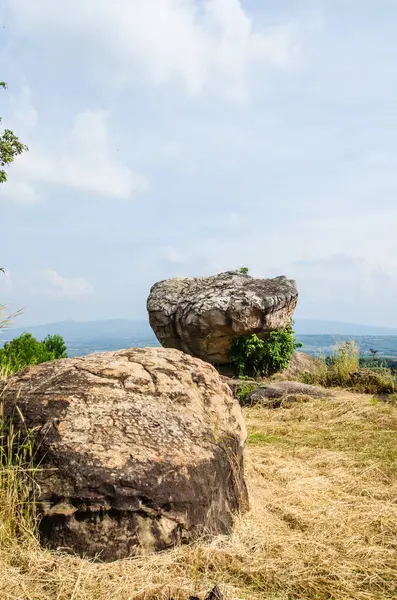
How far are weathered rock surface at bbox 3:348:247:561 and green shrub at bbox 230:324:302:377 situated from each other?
26.3 ft

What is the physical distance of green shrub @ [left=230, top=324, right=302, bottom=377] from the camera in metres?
12.6

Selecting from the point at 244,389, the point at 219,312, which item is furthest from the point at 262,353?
the point at 244,389

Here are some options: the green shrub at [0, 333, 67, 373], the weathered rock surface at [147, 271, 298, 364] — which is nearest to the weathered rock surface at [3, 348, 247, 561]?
the green shrub at [0, 333, 67, 373]

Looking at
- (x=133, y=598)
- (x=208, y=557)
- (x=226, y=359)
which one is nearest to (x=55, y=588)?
(x=133, y=598)

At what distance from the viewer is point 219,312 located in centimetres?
1232

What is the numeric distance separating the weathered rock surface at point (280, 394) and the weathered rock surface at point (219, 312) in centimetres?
Answer: 203

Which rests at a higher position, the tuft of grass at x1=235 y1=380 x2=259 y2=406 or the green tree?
the green tree

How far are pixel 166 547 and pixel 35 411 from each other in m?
1.32

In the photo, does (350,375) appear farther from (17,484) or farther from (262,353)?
(17,484)

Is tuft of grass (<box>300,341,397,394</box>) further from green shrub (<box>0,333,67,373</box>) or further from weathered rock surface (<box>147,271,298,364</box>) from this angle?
green shrub (<box>0,333,67,373</box>)

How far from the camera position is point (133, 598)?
9.29 ft

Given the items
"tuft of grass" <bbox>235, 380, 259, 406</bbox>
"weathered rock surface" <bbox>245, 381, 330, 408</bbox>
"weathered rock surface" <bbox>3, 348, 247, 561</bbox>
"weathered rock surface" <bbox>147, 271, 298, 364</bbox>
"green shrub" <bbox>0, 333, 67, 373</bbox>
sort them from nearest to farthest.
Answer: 1. "weathered rock surface" <bbox>3, 348, 247, 561</bbox>
2. "green shrub" <bbox>0, 333, 67, 373</bbox>
3. "weathered rock surface" <bbox>245, 381, 330, 408</bbox>
4. "tuft of grass" <bbox>235, 380, 259, 406</bbox>
5. "weathered rock surface" <bbox>147, 271, 298, 364</bbox>

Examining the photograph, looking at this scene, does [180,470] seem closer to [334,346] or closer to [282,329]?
[282,329]

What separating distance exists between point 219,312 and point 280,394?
8.93ft
